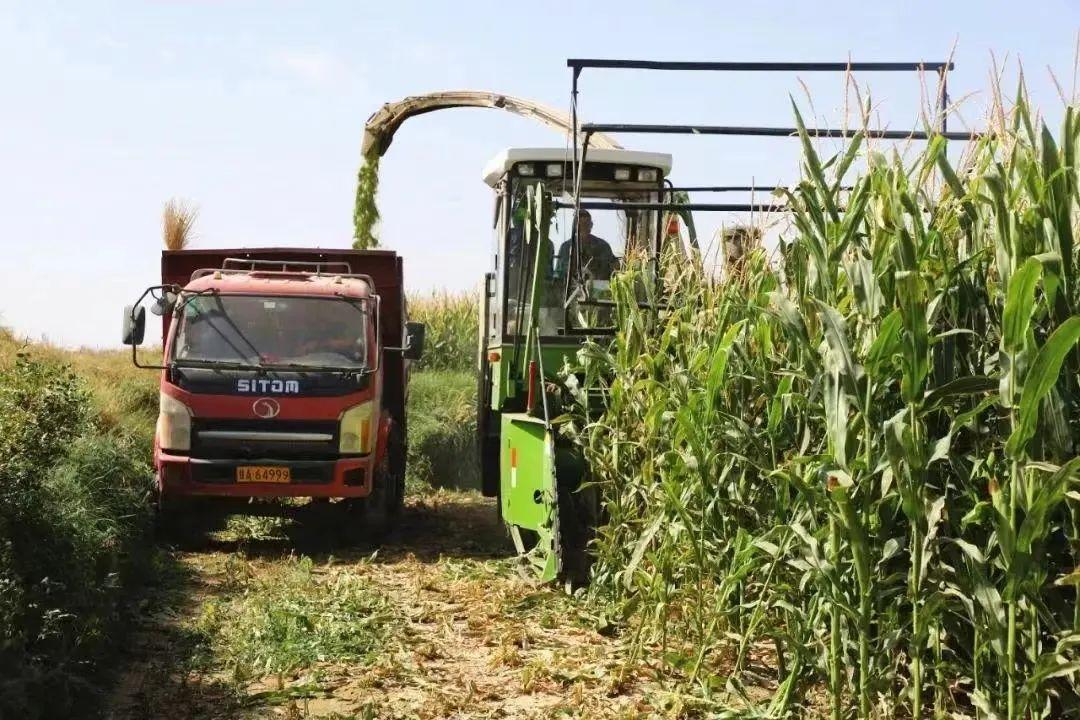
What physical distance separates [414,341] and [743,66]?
4.84 meters

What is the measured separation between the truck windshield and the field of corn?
560 centimetres

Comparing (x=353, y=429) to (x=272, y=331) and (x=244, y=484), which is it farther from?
(x=272, y=331)

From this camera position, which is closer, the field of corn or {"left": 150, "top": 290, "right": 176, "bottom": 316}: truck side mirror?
the field of corn

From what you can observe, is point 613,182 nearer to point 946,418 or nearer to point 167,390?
point 167,390

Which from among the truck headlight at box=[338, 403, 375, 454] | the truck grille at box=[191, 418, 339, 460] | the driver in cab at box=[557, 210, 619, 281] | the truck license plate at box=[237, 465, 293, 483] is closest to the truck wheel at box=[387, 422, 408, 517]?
the truck headlight at box=[338, 403, 375, 454]

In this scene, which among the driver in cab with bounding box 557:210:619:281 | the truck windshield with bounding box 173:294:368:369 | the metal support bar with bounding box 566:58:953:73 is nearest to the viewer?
the metal support bar with bounding box 566:58:953:73

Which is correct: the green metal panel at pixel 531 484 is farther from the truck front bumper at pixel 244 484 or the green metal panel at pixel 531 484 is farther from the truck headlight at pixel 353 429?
the truck front bumper at pixel 244 484

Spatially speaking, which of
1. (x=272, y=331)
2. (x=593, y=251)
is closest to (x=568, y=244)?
(x=593, y=251)

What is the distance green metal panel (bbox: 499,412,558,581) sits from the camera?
815 cm

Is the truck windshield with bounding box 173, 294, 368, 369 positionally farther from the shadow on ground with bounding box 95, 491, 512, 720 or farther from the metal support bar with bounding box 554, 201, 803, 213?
the metal support bar with bounding box 554, 201, 803, 213

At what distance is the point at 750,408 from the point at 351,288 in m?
5.96

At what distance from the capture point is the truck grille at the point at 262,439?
1062cm

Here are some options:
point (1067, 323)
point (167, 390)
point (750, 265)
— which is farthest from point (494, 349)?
point (1067, 323)

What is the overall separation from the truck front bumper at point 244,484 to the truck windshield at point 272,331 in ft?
2.75
